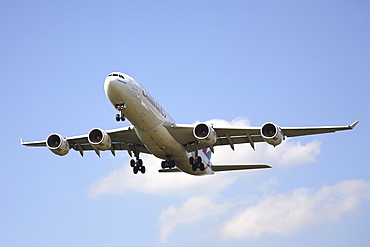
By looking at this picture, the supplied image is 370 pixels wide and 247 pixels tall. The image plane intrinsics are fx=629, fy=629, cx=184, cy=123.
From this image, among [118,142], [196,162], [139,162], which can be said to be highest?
[118,142]

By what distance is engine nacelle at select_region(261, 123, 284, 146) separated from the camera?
34.8 m

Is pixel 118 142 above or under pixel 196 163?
above

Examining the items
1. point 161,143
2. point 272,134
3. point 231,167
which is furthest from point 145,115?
point 231,167

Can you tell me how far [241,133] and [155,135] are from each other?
532 centimetres

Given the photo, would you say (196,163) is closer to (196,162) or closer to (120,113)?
(196,162)

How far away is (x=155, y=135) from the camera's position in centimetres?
3509

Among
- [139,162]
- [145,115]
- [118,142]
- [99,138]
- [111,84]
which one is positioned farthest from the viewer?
[139,162]

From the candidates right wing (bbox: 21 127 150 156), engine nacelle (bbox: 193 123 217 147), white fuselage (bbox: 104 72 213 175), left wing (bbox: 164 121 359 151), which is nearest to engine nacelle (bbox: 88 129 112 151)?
right wing (bbox: 21 127 150 156)

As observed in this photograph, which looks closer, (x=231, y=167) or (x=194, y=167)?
(x=194, y=167)

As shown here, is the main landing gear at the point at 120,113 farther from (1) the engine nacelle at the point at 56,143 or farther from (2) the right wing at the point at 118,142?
(1) the engine nacelle at the point at 56,143

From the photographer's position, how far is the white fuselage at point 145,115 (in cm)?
3234

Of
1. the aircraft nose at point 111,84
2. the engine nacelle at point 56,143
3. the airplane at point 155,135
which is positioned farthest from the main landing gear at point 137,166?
the aircraft nose at point 111,84

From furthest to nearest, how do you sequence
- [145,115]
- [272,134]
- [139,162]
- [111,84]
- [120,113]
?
[139,162] < [272,134] < [145,115] < [120,113] < [111,84]

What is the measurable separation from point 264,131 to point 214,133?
9.46ft
